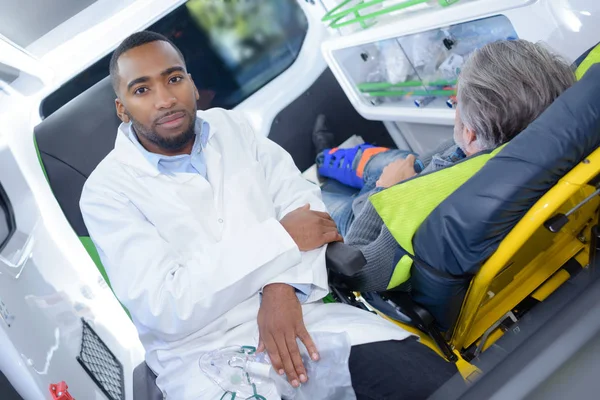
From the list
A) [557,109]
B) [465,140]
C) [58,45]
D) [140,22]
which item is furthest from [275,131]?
[557,109]

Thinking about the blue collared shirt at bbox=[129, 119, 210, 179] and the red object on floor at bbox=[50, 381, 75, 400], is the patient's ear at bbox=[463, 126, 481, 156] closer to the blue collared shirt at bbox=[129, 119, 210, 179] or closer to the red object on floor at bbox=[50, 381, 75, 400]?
the blue collared shirt at bbox=[129, 119, 210, 179]

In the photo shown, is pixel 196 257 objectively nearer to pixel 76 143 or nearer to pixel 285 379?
pixel 285 379

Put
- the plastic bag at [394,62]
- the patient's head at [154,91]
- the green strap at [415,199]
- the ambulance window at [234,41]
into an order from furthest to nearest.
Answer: the ambulance window at [234,41], the plastic bag at [394,62], the patient's head at [154,91], the green strap at [415,199]

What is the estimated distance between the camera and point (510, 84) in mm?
1234

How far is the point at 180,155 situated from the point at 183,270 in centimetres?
44

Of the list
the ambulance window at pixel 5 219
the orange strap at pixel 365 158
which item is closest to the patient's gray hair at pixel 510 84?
the orange strap at pixel 365 158

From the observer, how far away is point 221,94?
2818mm

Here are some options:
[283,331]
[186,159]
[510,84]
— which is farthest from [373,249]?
[186,159]

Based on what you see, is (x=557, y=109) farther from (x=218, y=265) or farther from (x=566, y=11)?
(x=218, y=265)

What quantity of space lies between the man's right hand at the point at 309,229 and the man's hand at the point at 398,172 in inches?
24.3

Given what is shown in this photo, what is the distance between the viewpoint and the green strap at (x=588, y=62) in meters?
1.42

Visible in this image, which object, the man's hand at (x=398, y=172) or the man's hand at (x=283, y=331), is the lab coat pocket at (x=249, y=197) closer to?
the man's hand at (x=283, y=331)

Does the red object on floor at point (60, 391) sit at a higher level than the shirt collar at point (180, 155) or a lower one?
lower

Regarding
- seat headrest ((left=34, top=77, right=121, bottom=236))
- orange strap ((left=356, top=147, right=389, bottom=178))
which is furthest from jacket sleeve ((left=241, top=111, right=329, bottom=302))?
orange strap ((left=356, top=147, right=389, bottom=178))
